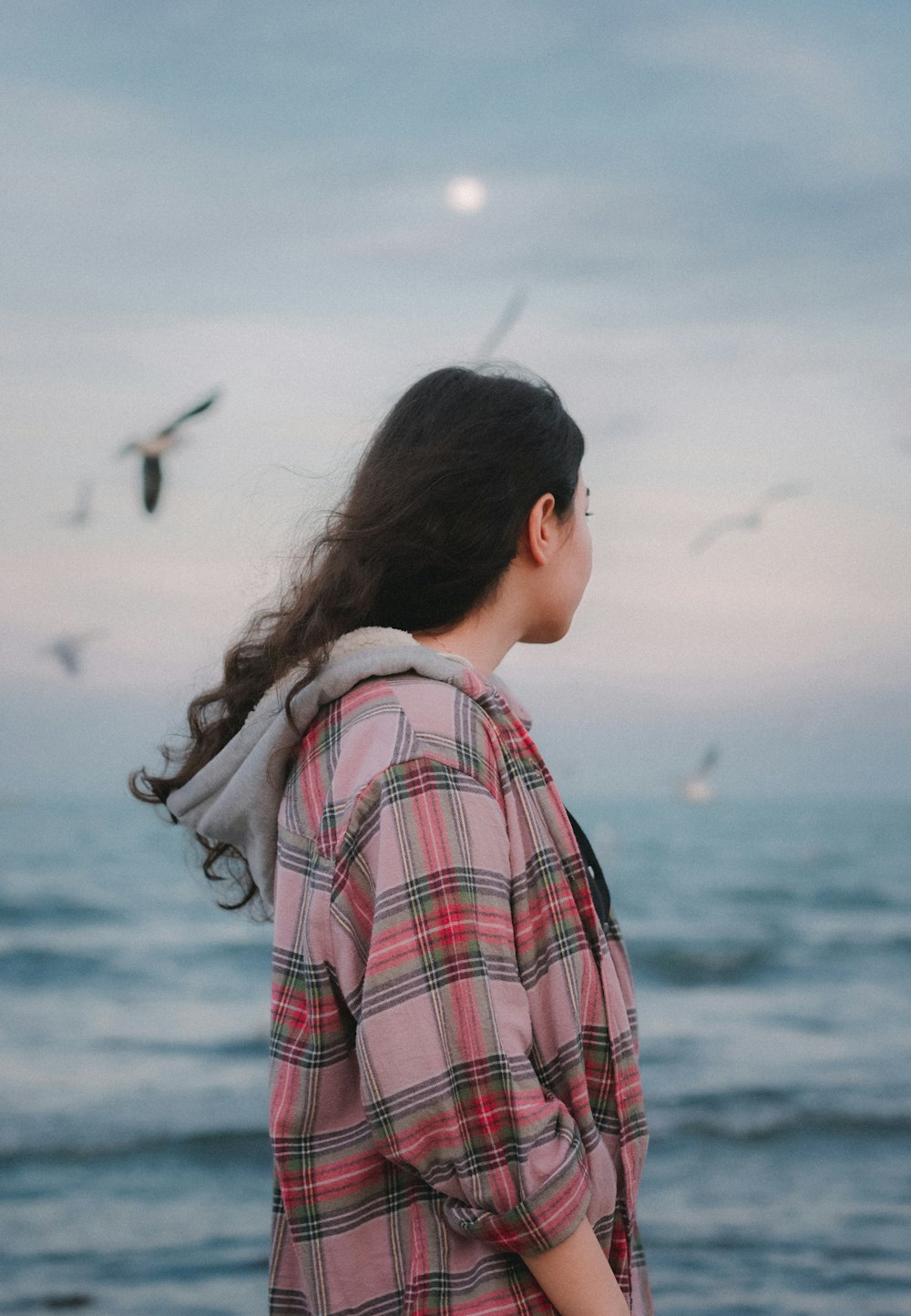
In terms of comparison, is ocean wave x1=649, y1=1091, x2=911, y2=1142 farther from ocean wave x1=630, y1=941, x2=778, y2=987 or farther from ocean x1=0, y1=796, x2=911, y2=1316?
ocean wave x1=630, y1=941, x2=778, y2=987

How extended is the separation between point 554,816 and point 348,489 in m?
0.48

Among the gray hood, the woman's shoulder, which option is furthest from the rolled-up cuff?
the gray hood

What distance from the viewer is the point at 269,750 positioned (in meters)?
1.31

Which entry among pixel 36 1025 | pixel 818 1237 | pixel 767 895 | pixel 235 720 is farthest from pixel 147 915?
pixel 235 720

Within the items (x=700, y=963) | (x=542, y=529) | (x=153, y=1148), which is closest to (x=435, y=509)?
(x=542, y=529)

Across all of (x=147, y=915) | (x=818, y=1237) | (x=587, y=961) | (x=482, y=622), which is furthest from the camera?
(x=147, y=915)

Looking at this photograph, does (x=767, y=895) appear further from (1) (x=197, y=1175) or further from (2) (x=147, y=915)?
(1) (x=197, y=1175)

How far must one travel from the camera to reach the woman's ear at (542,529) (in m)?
1.38

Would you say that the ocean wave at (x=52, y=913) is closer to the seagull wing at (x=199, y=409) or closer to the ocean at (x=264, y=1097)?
the ocean at (x=264, y=1097)

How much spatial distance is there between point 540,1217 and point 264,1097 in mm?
6139

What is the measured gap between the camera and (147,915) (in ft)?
44.4

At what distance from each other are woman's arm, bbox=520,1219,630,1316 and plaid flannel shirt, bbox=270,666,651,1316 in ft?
0.06

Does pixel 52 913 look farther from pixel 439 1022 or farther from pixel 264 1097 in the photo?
pixel 439 1022

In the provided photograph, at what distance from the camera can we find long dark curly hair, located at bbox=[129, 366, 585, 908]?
4.44ft
